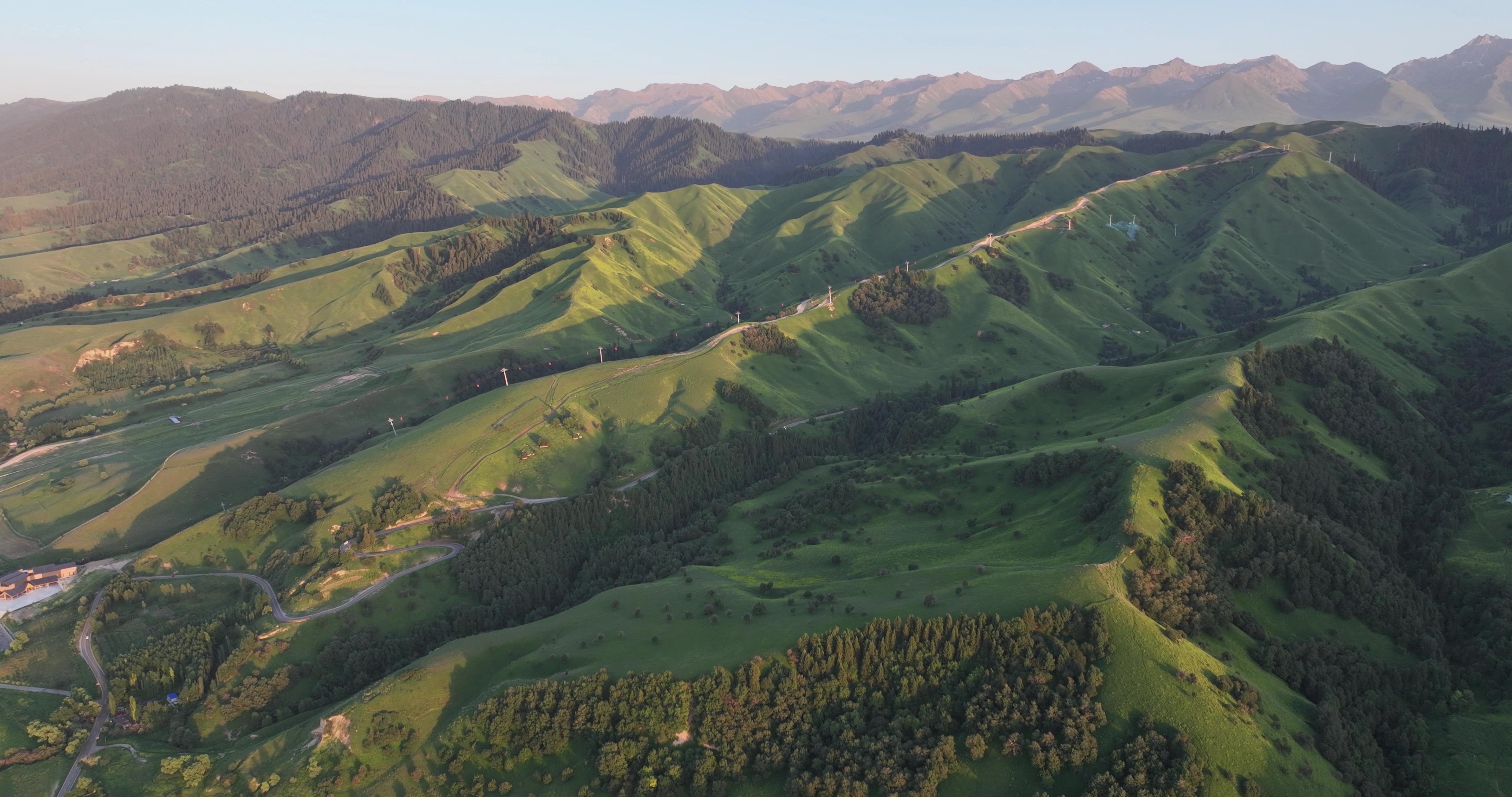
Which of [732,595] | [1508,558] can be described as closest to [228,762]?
[732,595]

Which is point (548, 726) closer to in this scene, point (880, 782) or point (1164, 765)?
point (880, 782)

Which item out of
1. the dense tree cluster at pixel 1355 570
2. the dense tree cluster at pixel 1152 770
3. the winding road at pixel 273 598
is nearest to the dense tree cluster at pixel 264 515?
the winding road at pixel 273 598

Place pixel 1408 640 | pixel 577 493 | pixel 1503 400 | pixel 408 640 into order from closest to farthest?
pixel 1408 640
pixel 408 640
pixel 1503 400
pixel 577 493

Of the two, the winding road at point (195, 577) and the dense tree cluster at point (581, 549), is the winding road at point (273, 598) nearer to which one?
the winding road at point (195, 577)

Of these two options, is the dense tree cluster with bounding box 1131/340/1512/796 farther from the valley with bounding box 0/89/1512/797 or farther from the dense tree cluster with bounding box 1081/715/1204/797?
the dense tree cluster with bounding box 1081/715/1204/797

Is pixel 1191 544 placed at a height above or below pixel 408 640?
above

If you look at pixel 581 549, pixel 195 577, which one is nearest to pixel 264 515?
pixel 195 577

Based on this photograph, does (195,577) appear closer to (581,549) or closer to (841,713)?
(581,549)
